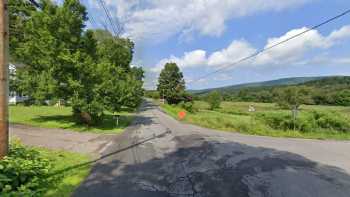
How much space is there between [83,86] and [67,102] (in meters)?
1.84

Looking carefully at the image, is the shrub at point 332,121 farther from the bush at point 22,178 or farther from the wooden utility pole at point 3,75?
the wooden utility pole at point 3,75

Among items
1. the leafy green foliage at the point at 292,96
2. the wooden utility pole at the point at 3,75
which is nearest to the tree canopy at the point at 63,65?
the wooden utility pole at the point at 3,75

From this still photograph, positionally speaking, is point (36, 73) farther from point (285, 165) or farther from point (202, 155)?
point (285, 165)

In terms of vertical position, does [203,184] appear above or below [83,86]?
below

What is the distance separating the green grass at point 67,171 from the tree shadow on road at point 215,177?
0.21 metres

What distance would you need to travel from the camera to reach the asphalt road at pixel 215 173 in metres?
5.23

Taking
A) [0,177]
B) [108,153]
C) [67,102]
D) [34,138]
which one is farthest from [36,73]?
[0,177]

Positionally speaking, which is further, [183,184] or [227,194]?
[183,184]

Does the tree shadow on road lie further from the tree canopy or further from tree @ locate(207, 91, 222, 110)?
tree @ locate(207, 91, 222, 110)

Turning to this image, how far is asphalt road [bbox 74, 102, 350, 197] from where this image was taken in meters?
5.23

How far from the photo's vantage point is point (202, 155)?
880cm

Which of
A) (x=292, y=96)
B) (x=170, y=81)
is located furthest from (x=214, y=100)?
(x=292, y=96)

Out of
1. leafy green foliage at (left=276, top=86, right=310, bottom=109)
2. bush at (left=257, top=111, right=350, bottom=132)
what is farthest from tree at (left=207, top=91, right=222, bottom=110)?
bush at (left=257, top=111, right=350, bottom=132)

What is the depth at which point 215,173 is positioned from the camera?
6.56 metres
